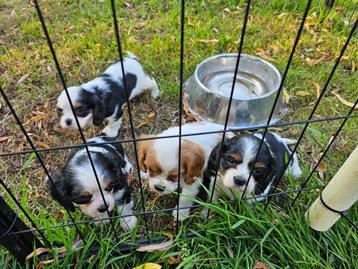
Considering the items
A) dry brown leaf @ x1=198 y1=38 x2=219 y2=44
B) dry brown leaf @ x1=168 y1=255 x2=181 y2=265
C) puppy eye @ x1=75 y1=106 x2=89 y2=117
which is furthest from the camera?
dry brown leaf @ x1=198 y1=38 x2=219 y2=44

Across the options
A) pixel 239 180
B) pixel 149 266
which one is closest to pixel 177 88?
pixel 239 180

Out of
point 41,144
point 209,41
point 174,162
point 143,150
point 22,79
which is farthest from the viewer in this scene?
point 209,41

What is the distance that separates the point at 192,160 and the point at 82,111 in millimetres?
1072

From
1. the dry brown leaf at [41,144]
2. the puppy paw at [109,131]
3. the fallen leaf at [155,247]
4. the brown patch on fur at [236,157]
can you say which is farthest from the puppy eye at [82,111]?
the brown patch on fur at [236,157]

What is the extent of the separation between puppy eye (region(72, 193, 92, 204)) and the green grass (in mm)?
195

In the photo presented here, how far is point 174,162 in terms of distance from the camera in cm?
219

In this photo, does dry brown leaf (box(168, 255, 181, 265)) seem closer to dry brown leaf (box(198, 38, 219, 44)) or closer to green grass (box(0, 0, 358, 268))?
green grass (box(0, 0, 358, 268))

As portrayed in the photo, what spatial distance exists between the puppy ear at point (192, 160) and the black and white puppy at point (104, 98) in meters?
0.93

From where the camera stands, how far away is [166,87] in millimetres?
3377

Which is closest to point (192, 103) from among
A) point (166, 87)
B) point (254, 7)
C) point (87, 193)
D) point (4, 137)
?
point (166, 87)

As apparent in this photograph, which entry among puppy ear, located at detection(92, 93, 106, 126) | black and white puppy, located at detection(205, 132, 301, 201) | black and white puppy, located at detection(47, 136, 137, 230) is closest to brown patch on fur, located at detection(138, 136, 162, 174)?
black and white puppy, located at detection(47, 136, 137, 230)

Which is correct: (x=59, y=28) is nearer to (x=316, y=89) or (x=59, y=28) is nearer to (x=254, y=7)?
(x=254, y=7)

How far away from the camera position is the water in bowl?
3283mm

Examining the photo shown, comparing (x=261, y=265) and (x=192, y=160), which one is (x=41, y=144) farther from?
(x=261, y=265)
